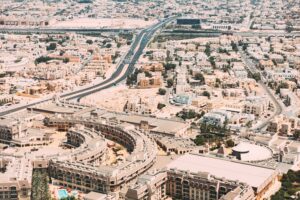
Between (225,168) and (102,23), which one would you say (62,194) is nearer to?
(225,168)

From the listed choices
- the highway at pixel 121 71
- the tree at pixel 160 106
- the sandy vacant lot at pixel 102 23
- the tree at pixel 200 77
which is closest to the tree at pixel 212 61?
the tree at pixel 200 77

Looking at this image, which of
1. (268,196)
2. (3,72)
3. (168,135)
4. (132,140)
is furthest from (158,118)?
(3,72)

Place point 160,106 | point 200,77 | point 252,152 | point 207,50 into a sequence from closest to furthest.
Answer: point 252,152 → point 160,106 → point 200,77 → point 207,50

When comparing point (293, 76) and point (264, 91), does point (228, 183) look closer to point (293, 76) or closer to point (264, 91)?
point (264, 91)

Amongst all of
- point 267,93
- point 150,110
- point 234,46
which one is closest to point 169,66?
point 267,93

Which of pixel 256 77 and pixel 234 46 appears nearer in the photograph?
pixel 256 77

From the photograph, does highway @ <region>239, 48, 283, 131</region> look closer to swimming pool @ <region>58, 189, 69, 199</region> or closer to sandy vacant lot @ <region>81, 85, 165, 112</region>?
sandy vacant lot @ <region>81, 85, 165, 112</region>

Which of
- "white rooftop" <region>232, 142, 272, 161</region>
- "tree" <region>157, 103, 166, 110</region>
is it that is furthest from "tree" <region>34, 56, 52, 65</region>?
"white rooftop" <region>232, 142, 272, 161</region>
